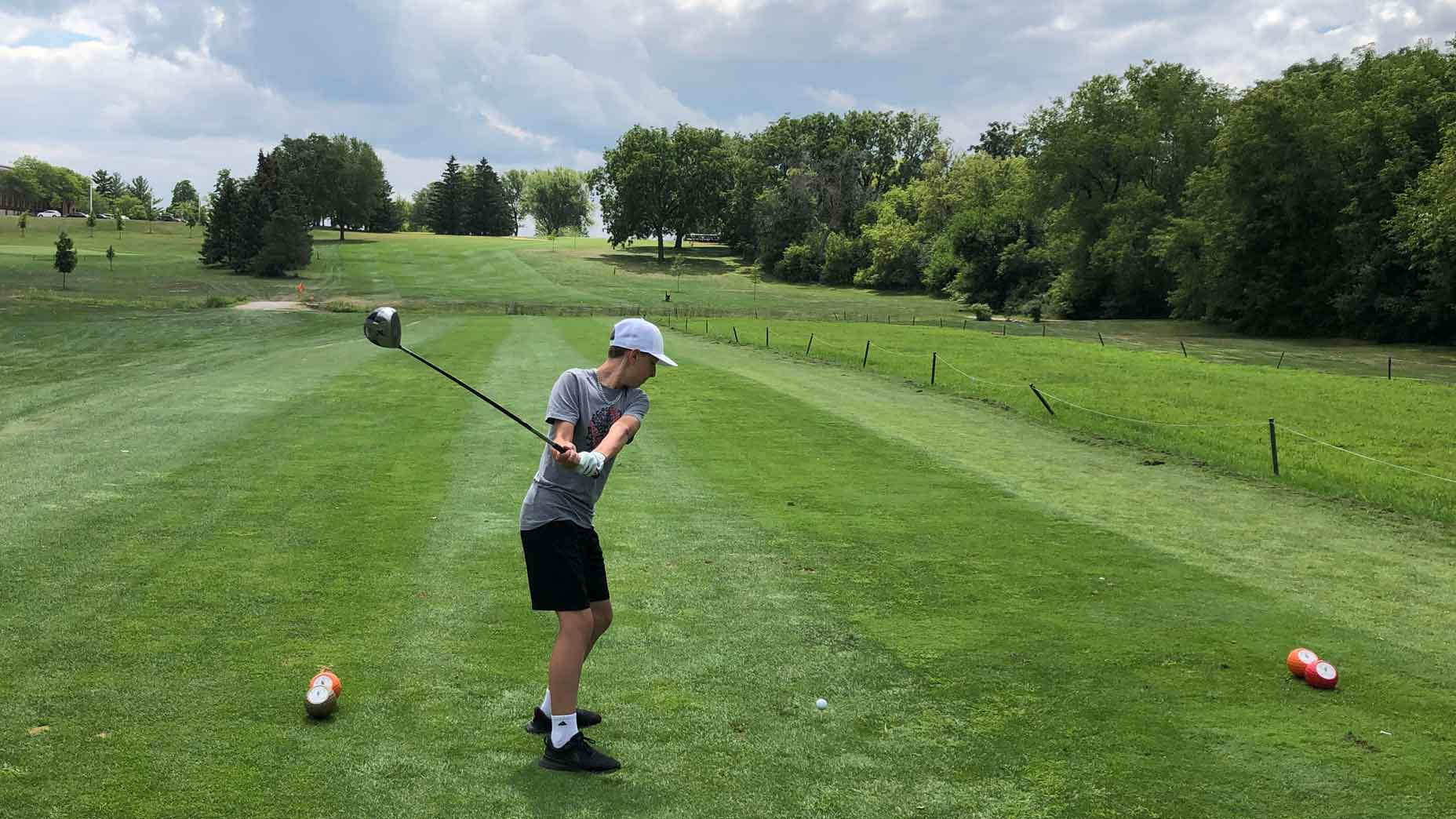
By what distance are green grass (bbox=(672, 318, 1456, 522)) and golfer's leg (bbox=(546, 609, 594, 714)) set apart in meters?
14.0

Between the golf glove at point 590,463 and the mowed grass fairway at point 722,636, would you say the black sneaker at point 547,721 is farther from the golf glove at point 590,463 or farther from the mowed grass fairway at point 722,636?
the golf glove at point 590,463

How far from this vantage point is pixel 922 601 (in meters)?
8.95

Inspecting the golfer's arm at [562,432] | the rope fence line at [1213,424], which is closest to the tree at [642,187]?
the rope fence line at [1213,424]

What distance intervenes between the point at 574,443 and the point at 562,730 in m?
1.62

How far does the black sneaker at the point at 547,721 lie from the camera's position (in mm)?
5891

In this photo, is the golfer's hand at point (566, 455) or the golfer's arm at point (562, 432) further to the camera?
the golfer's arm at point (562, 432)

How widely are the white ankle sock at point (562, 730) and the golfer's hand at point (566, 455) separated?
1.44 metres

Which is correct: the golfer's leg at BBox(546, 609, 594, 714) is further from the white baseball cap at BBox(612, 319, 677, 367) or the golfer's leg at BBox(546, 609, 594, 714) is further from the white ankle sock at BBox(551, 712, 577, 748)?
the white baseball cap at BBox(612, 319, 677, 367)

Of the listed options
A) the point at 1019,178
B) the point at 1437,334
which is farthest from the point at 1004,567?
the point at 1019,178

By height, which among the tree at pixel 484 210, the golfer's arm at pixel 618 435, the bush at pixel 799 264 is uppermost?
the tree at pixel 484 210

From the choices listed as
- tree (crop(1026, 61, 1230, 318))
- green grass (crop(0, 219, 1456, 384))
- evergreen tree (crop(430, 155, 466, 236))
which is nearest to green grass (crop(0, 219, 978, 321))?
green grass (crop(0, 219, 1456, 384))

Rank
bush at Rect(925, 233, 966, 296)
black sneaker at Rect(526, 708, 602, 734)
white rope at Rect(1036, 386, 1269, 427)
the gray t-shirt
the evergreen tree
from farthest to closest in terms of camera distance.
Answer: the evergreen tree
bush at Rect(925, 233, 966, 296)
white rope at Rect(1036, 386, 1269, 427)
black sneaker at Rect(526, 708, 602, 734)
the gray t-shirt

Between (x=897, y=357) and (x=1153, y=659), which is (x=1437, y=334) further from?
(x=1153, y=659)

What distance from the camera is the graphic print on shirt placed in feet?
18.2
